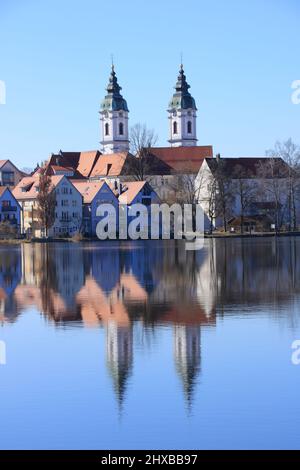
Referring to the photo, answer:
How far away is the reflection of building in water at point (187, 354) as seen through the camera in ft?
49.9

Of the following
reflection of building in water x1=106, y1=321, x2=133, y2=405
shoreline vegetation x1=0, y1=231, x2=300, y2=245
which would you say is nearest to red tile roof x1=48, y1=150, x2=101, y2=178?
shoreline vegetation x1=0, y1=231, x2=300, y2=245

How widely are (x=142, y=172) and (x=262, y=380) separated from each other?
9637 centimetres

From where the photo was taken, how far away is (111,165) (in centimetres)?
12362

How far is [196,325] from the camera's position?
831 inches

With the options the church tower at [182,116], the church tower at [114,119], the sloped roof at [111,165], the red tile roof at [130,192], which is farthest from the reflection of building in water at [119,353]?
the church tower at [182,116]

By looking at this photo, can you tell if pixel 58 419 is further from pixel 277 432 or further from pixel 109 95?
pixel 109 95

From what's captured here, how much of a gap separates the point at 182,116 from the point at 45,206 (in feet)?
203

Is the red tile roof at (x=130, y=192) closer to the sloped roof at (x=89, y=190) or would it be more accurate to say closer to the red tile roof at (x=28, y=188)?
the sloped roof at (x=89, y=190)

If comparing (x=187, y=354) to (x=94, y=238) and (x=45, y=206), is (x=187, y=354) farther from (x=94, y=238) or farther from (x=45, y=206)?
(x=94, y=238)

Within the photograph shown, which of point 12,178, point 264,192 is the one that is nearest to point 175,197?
point 264,192

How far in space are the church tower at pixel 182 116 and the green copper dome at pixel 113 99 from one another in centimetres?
808

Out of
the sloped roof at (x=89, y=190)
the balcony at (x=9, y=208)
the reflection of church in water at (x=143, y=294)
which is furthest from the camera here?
the sloped roof at (x=89, y=190)

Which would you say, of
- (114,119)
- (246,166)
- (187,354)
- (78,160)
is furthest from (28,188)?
(187,354)

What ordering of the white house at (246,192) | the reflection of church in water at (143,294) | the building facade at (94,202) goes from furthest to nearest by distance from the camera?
1. the building facade at (94,202)
2. the white house at (246,192)
3. the reflection of church in water at (143,294)
